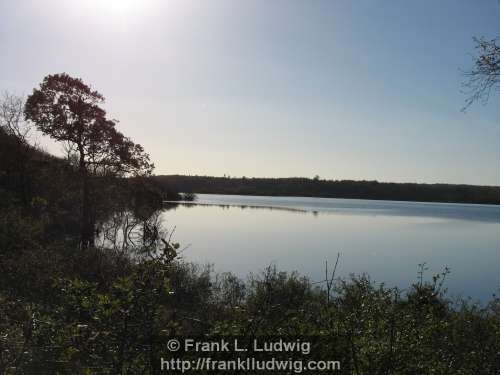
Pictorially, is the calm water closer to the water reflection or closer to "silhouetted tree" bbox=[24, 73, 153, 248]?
"silhouetted tree" bbox=[24, 73, 153, 248]

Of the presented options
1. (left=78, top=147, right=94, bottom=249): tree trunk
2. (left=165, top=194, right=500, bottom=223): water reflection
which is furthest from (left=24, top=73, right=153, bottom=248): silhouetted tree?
(left=165, top=194, right=500, bottom=223): water reflection

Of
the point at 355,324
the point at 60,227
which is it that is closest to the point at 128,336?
the point at 355,324

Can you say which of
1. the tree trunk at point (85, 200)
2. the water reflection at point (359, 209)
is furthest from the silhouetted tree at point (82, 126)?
the water reflection at point (359, 209)

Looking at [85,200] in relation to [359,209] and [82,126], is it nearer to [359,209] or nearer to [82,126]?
[82,126]

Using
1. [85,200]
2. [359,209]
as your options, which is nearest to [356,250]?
[85,200]

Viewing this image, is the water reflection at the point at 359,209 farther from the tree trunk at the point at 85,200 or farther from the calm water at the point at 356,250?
the tree trunk at the point at 85,200

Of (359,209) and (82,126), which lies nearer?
(82,126)

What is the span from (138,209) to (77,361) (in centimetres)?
2404

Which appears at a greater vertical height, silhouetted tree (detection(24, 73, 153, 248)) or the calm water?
silhouetted tree (detection(24, 73, 153, 248))

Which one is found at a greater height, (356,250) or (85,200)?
(85,200)

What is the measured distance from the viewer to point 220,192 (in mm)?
146000

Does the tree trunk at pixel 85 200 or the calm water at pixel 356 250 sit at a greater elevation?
the tree trunk at pixel 85 200

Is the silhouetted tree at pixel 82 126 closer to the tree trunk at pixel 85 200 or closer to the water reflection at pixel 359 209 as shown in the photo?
the tree trunk at pixel 85 200

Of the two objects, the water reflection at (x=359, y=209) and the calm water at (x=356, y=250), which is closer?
the calm water at (x=356, y=250)
